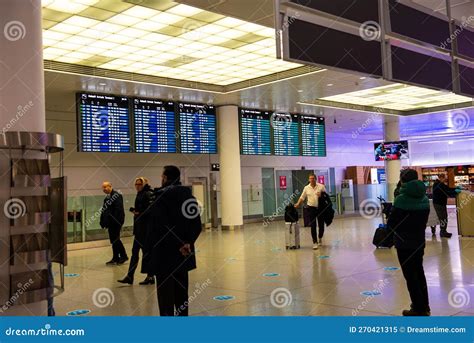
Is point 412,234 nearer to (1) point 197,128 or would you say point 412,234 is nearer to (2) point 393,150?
(1) point 197,128

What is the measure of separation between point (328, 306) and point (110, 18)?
248 inches

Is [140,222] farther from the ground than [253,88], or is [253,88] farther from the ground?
[253,88]

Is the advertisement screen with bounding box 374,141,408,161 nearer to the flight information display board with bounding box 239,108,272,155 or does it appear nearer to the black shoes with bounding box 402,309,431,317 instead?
the flight information display board with bounding box 239,108,272,155

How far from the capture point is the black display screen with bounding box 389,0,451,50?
487 centimetres

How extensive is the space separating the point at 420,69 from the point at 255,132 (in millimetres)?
12657

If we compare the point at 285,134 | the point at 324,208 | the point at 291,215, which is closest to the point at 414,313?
the point at 324,208

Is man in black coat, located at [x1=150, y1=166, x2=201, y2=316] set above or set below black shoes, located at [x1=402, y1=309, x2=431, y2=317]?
above

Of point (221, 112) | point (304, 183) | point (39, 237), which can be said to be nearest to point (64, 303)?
point (39, 237)

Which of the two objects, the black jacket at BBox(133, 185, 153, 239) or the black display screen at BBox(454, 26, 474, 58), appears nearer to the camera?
the black display screen at BBox(454, 26, 474, 58)

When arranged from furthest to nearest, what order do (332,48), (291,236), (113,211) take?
1. (291,236)
2. (113,211)
3. (332,48)

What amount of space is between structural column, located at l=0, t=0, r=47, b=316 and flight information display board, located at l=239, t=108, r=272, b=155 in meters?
12.4

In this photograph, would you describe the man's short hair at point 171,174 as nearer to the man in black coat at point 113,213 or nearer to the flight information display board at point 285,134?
the man in black coat at point 113,213

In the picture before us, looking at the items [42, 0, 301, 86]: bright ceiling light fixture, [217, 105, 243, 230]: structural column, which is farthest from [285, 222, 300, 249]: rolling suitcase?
[217, 105, 243, 230]: structural column

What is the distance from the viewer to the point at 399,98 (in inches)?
711
